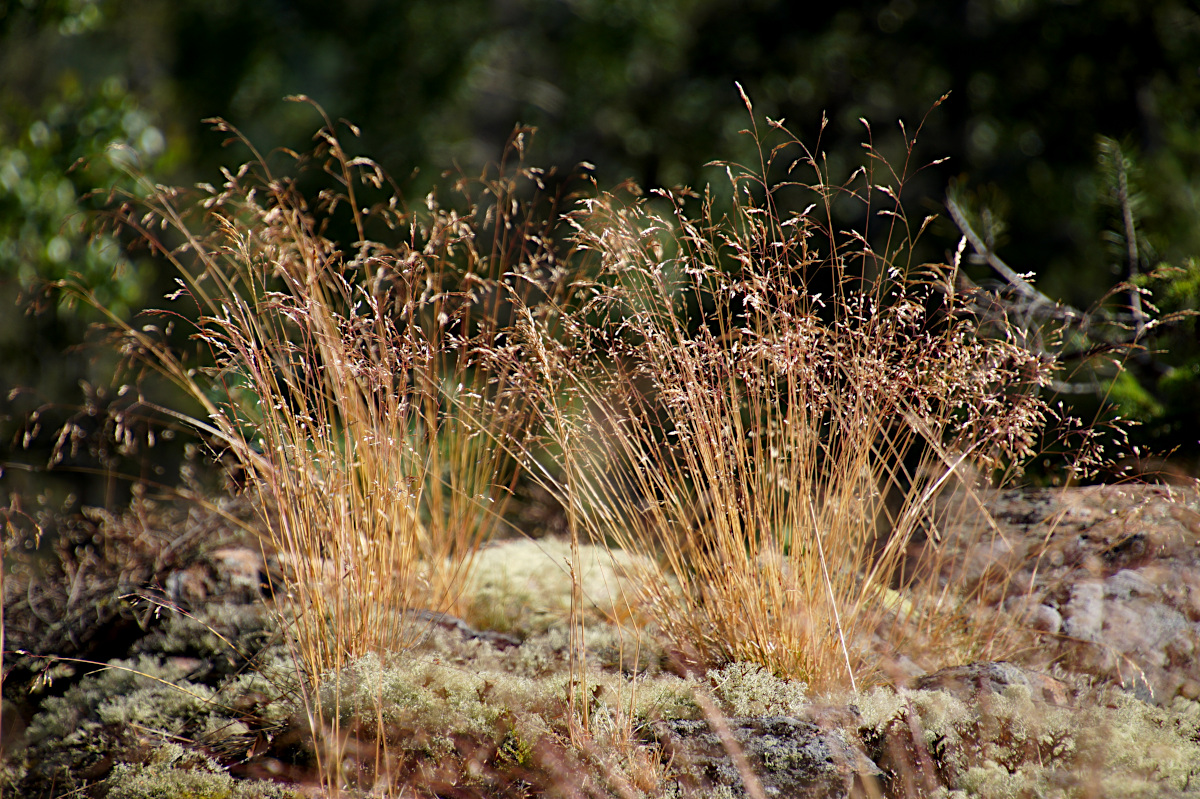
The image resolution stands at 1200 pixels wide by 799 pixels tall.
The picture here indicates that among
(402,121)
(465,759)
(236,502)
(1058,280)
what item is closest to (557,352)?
(465,759)

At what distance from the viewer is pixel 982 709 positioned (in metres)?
1.61

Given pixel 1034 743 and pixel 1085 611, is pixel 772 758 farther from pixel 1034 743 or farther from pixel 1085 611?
pixel 1085 611

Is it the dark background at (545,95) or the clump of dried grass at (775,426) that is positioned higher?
the dark background at (545,95)

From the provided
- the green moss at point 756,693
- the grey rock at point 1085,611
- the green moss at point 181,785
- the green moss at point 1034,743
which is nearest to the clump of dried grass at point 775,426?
the green moss at point 756,693

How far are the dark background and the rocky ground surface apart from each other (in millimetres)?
2183

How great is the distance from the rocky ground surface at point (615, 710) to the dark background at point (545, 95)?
2183 mm

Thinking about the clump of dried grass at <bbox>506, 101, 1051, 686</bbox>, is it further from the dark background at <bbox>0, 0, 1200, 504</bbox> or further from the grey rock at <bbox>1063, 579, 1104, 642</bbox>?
the dark background at <bbox>0, 0, 1200, 504</bbox>

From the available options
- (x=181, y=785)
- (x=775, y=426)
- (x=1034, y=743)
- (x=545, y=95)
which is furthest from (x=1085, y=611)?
(x=545, y=95)

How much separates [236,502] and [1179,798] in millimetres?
2669

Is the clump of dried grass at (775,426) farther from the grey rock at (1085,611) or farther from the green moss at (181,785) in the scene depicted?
the green moss at (181,785)

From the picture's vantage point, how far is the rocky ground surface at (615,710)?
147cm

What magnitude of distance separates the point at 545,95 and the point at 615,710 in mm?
5108

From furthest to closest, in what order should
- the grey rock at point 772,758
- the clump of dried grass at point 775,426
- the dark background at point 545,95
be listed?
1. the dark background at point 545,95
2. the clump of dried grass at point 775,426
3. the grey rock at point 772,758

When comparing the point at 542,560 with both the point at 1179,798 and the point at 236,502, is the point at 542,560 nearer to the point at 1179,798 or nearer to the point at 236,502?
the point at 236,502
